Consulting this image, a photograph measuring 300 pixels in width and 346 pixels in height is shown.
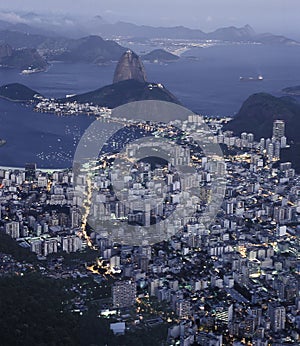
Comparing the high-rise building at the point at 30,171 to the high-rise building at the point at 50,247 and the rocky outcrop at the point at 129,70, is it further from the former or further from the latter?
the rocky outcrop at the point at 129,70

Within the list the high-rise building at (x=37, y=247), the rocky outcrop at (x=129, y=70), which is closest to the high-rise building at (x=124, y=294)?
the high-rise building at (x=37, y=247)

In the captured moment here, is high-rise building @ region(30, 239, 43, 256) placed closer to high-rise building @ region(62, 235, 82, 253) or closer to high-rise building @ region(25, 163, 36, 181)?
high-rise building @ region(62, 235, 82, 253)

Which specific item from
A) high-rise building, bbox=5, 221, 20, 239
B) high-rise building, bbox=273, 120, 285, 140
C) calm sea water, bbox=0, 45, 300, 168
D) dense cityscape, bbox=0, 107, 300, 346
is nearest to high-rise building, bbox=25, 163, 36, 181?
dense cityscape, bbox=0, 107, 300, 346

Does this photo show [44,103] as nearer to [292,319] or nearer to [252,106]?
[252,106]

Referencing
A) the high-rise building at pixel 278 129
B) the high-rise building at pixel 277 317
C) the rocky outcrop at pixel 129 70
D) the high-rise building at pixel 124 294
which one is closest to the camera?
the high-rise building at pixel 277 317

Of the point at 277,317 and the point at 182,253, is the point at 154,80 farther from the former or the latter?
the point at 277,317

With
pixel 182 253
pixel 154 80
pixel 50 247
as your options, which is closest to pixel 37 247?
pixel 50 247
